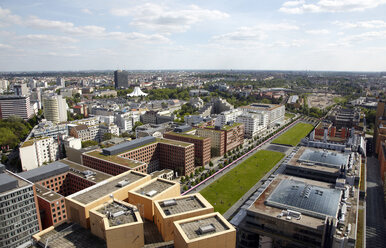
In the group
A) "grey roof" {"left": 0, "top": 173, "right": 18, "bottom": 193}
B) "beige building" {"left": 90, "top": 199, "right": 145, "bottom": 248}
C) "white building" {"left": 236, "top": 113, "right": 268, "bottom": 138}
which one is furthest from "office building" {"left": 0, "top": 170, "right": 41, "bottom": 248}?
"white building" {"left": 236, "top": 113, "right": 268, "bottom": 138}

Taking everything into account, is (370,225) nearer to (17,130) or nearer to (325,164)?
(325,164)

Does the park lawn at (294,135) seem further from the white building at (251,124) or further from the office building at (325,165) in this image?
the office building at (325,165)

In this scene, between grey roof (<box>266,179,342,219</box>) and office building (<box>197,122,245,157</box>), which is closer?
grey roof (<box>266,179,342,219</box>)

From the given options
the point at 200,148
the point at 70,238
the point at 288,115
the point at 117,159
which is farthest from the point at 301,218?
the point at 288,115

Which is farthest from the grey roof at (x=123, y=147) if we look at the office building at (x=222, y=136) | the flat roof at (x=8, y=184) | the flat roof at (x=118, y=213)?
the flat roof at (x=118, y=213)

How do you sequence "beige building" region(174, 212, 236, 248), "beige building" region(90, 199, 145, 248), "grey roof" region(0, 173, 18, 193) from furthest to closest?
"grey roof" region(0, 173, 18, 193) < "beige building" region(90, 199, 145, 248) < "beige building" region(174, 212, 236, 248)

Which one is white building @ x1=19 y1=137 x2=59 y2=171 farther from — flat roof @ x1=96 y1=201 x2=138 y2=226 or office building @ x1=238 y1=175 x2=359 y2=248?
office building @ x1=238 y1=175 x2=359 y2=248

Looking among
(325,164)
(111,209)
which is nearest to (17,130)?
(111,209)
